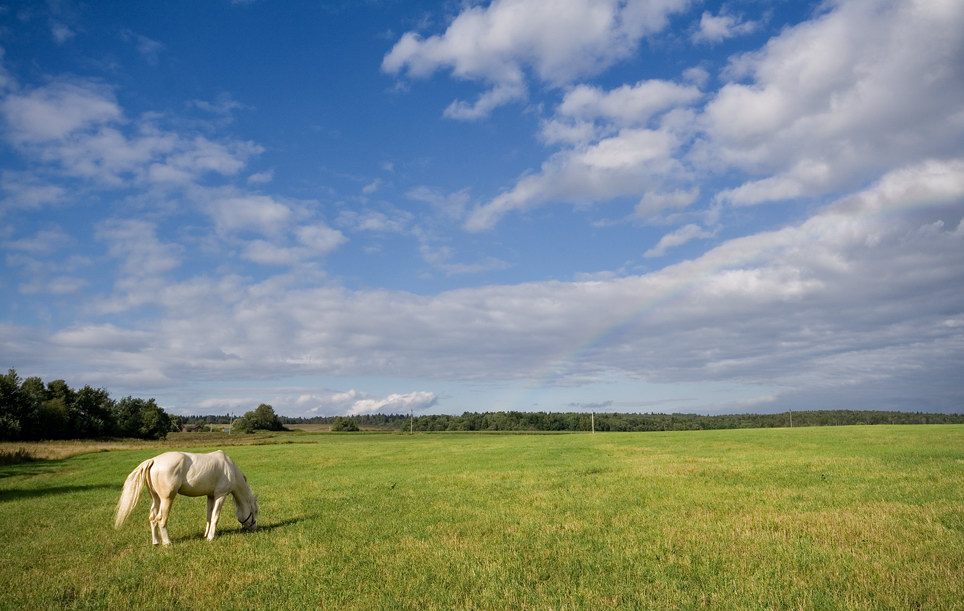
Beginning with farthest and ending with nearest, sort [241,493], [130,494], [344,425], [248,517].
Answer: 1. [344,425]
2. [248,517]
3. [241,493]
4. [130,494]

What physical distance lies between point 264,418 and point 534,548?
612ft

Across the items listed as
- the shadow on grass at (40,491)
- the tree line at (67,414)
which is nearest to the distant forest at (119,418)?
the tree line at (67,414)

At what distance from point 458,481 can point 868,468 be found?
19.4m

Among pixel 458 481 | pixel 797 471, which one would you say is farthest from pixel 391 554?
pixel 797 471

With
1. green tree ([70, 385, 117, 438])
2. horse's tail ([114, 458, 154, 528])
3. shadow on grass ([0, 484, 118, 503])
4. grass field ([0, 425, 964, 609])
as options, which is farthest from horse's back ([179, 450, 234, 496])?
green tree ([70, 385, 117, 438])

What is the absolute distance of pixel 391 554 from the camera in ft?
40.1

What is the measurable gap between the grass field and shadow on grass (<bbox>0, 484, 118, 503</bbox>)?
3.28 metres

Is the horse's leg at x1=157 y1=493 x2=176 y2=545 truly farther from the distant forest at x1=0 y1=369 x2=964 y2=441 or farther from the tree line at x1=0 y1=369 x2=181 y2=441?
the tree line at x1=0 y1=369 x2=181 y2=441

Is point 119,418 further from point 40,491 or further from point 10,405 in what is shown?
point 40,491

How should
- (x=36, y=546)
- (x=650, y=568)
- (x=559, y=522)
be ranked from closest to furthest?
(x=650, y=568)
(x=36, y=546)
(x=559, y=522)

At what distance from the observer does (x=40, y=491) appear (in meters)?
29.6

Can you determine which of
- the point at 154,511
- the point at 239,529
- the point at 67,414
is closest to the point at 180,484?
the point at 154,511

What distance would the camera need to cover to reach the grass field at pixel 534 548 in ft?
30.5

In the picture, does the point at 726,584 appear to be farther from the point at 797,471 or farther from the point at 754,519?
the point at 797,471
